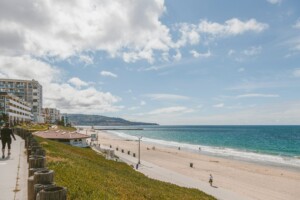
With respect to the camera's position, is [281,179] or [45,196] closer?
[45,196]

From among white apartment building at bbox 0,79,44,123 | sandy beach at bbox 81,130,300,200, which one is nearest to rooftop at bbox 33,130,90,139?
sandy beach at bbox 81,130,300,200

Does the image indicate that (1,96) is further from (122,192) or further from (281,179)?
(122,192)

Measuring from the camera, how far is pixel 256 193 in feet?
97.5

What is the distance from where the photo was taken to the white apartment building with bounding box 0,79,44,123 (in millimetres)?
152875

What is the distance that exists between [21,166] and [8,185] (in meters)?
4.29

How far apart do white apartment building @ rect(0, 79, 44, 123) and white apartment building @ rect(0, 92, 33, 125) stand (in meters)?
23.3

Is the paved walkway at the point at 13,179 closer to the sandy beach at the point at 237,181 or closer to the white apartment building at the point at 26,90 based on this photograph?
the sandy beach at the point at 237,181

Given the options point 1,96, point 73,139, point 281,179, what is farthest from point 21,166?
point 1,96

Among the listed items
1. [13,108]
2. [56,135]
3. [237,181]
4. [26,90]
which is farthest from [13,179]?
[26,90]

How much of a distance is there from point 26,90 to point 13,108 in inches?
2243

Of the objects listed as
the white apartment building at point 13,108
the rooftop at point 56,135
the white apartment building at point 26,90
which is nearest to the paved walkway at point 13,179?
the rooftop at point 56,135

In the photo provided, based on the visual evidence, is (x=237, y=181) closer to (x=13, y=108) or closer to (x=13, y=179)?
(x=13, y=179)

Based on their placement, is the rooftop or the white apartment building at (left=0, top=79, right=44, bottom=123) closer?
the rooftop

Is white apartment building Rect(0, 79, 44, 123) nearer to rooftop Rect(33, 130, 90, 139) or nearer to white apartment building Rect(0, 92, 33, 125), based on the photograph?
white apartment building Rect(0, 92, 33, 125)
